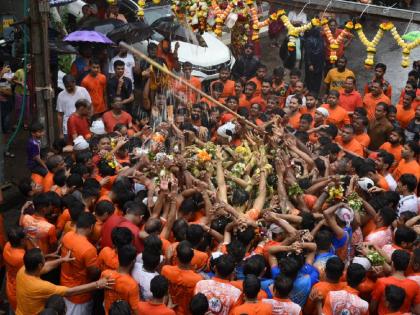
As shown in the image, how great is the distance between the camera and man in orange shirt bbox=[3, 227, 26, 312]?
7910mm

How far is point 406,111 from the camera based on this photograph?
12.6m

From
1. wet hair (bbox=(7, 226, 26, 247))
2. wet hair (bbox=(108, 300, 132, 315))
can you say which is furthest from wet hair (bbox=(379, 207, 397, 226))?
wet hair (bbox=(7, 226, 26, 247))

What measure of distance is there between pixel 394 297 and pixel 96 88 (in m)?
7.56

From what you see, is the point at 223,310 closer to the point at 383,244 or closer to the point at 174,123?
the point at 383,244

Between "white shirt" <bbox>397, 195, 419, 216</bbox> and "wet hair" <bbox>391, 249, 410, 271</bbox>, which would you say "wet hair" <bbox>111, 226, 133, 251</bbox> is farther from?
"white shirt" <bbox>397, 195, 419, 216</bbox>

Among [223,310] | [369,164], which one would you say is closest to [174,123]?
[369,164]

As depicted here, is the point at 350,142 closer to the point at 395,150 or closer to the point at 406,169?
the point at 395,150

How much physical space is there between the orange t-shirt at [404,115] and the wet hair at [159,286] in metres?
6.89

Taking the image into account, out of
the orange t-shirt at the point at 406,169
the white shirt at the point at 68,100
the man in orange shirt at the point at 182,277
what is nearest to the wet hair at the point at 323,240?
the man in orange shirt at the point at 182,277

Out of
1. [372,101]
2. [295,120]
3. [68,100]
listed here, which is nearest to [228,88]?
[295,120]

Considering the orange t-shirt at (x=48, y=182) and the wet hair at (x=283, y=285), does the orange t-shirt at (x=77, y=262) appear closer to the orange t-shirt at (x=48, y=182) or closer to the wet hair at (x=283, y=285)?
the orange t-shirt at (x=48, y=182)

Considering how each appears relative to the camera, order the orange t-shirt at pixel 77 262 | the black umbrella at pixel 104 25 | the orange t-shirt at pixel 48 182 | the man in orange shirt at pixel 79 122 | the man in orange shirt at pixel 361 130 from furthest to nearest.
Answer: the black umbrella at pixel 104 25
the man in orange shirt at pixel 79 122
the man in orange shirt at pixel 361 130
the orange t-shirt at pixel 48 182
the orange t-shirt at pixel 77 262

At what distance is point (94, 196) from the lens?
8.86 metres

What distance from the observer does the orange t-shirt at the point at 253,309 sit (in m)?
6.89
